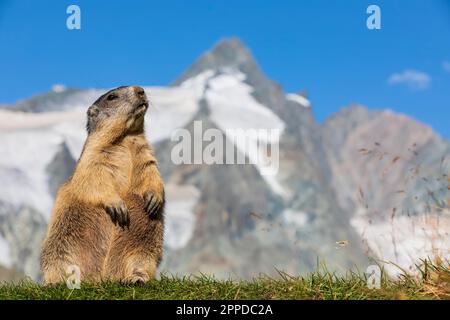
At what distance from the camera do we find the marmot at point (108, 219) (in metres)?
8.02

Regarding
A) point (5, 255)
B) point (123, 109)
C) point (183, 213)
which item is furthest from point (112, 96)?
point (183, 213)

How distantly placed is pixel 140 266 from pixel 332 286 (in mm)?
2522

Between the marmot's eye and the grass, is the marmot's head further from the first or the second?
the grass

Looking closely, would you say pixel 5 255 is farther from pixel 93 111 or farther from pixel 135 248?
pixel 135 248

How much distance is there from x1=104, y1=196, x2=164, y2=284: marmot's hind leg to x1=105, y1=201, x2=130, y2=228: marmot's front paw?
0.36 ft

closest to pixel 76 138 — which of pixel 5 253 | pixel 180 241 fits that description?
pixel 5 253

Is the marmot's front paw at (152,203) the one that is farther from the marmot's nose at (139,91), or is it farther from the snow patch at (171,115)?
the snow patch at (171,115)

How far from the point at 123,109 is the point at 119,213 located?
1.56m

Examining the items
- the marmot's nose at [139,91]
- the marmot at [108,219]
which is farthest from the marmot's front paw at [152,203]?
the marmot's nose at [139,91]

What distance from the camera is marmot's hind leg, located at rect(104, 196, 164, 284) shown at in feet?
26.2

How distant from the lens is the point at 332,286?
6.79 m

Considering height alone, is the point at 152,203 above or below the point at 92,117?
below

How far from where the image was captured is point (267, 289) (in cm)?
671

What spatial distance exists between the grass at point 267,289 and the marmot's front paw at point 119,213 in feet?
3.18
